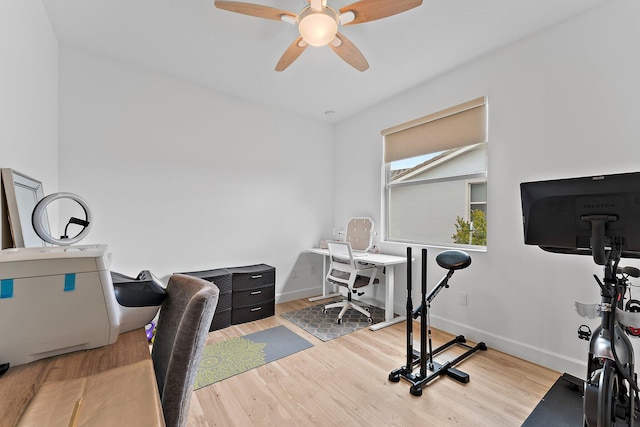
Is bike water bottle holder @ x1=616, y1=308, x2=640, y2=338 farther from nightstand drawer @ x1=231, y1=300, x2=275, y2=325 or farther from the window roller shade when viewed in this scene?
nightstand drawer @ x1=231, y1=300, x2=275, y2=325

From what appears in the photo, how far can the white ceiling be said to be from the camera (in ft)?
6.55

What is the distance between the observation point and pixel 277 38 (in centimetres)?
232

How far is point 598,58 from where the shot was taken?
1976 mm

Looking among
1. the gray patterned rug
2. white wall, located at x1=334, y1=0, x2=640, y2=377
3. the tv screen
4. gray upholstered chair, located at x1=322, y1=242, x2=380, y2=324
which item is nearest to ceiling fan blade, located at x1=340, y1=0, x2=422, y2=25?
white wall, located at x1=334, y1=0, x2=640, y2=377

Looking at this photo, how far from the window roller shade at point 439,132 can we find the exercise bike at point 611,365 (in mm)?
1720

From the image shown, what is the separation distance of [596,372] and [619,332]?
0.22 metres

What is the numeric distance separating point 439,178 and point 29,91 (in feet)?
11.2

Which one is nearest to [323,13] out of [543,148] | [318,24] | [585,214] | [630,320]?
[318,24]

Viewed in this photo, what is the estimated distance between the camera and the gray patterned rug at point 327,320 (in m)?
2.85

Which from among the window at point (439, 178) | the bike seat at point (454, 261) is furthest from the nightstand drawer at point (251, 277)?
the bike seat at point (454, 261)

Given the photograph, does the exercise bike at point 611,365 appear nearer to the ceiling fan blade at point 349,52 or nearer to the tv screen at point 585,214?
the tv screen at point 585,214

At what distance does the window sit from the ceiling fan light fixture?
1.69 meters

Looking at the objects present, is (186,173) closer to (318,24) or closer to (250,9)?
(250,9)

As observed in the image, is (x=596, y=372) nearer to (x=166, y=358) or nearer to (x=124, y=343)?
(x=166, y=358)
